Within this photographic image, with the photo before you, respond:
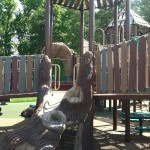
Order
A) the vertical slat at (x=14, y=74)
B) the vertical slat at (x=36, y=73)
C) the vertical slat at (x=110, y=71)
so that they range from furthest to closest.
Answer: the vertical slat at (x=36, y=73) < the vertical slat at (x=14, y=74) < the vertical slat at (x=110, y=71)

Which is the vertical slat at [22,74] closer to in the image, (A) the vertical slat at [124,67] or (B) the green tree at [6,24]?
(A) the vertical slat at [124,67]

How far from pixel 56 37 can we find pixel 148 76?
109ft

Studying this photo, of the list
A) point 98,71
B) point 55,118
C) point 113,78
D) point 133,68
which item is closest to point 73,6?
point 98,71

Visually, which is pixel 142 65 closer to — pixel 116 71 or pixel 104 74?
pixel 116 71

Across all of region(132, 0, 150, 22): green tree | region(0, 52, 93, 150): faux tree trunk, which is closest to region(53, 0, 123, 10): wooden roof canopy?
region(0, 52, 93, 150): faux tree trunk

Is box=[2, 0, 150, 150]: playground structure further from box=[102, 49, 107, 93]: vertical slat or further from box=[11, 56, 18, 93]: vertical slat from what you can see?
box=[11, 56, 18, 93]: vertical slat

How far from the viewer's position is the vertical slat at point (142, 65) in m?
5.75

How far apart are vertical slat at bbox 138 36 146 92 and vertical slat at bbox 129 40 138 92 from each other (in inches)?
6.4

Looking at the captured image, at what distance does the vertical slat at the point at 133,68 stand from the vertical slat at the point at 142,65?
6.4 inches

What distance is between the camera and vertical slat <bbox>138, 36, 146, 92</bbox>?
5746 millimetres

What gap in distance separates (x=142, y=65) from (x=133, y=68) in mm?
287

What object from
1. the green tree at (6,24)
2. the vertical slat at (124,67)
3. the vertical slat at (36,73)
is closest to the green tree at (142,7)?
the green tree at (6,24)

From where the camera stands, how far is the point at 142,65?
577 centimetres

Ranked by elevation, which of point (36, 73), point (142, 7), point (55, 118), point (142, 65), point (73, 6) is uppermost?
point (142, 7)
